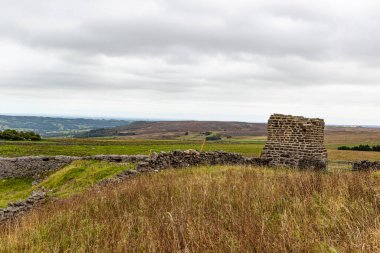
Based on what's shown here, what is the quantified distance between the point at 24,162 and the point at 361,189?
25.4m

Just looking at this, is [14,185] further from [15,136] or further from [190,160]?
[15,136]

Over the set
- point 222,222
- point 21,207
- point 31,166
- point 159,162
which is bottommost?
point 31,166

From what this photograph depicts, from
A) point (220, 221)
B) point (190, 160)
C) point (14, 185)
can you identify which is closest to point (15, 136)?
point (14, 185)

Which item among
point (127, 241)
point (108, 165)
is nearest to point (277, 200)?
point (127, 241)

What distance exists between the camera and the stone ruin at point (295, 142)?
17.2 meters

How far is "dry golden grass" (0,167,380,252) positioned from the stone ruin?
27.1 feet

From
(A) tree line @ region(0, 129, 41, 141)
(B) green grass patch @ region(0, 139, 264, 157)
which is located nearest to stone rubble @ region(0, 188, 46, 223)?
(B) green grass patch @ region(0, 139, 264, 157)

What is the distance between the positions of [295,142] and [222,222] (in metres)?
12.4

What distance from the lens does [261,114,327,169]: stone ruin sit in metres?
17.2

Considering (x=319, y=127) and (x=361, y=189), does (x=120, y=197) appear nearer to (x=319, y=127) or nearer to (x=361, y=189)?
(x=361, y=189)

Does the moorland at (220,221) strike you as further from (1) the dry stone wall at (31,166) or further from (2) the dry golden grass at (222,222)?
(1) the dry stone wall at (31,166)

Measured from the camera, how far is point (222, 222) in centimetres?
595

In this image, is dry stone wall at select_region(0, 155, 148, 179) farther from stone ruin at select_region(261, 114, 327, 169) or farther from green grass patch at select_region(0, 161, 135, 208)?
stone ruin at select_region(261, 114, 327, 169)

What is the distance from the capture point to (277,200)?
7289mm
